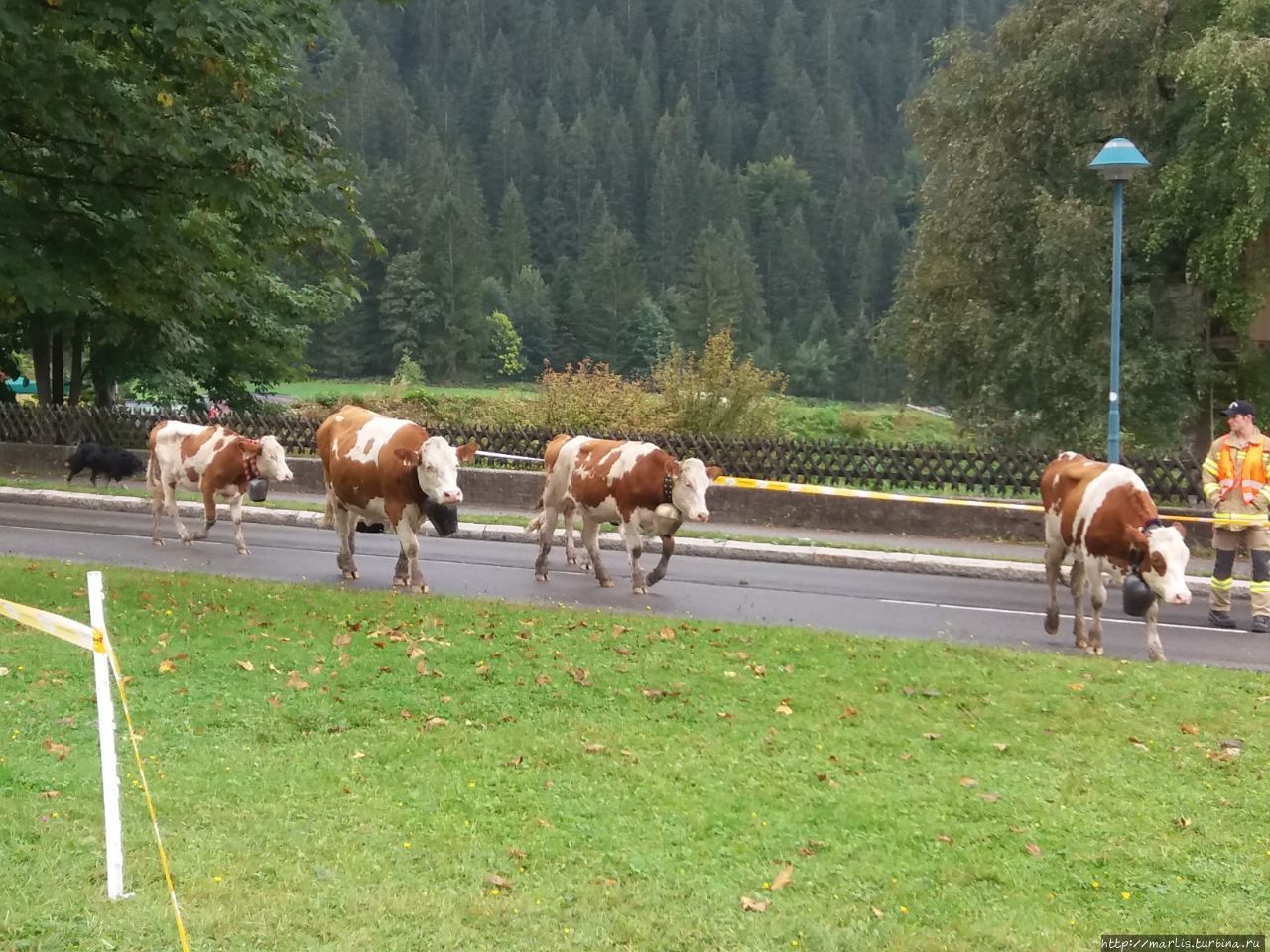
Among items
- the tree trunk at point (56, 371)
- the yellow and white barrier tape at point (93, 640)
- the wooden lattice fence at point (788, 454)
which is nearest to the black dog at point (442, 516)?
the yellow and white barrier tape at point (93, 640)

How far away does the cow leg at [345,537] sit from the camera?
14.2 meters

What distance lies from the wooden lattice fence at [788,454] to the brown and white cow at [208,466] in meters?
5.91

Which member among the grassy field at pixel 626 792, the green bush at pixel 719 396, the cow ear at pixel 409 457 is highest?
the green bush at pixel 719 396

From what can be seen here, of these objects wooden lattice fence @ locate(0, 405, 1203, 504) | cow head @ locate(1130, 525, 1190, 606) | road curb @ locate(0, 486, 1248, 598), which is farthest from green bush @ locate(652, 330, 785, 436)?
cow head @ locate(1130, 525, 1190, 606)

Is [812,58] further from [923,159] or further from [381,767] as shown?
[381,767]

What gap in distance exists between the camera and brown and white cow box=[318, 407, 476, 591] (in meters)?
12.8

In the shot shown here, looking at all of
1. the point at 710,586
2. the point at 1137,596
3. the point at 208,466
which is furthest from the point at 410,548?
the point at 1137,596

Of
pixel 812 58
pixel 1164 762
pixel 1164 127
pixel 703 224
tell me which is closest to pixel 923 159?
pixel 1164 127

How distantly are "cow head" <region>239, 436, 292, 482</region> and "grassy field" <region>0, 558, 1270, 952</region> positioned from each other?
6726mm

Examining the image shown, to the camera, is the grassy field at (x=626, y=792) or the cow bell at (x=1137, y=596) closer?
the grassy field at (x=626, y=792)

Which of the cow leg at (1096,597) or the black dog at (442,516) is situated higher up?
the black dog at (442,516)

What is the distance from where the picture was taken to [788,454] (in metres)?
23.2

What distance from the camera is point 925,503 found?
1997cm

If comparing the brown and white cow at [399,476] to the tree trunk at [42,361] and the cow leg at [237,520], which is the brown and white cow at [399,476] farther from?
the tree trunk at [42,361]
